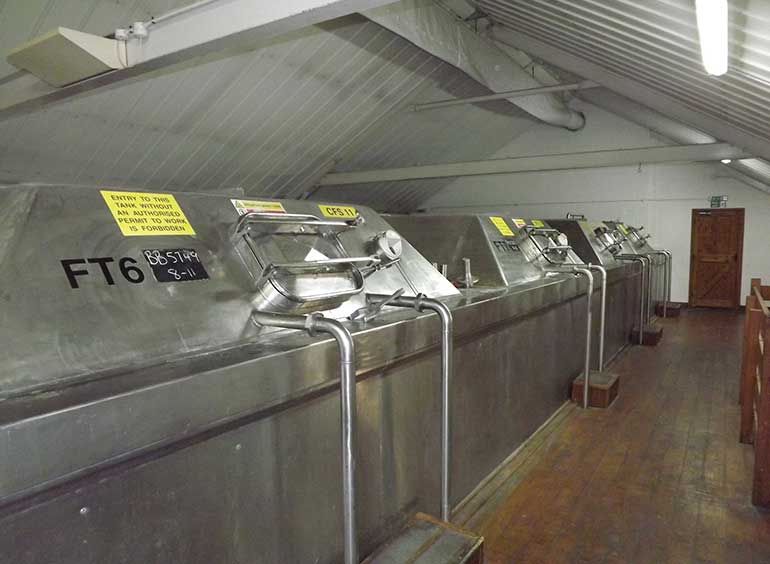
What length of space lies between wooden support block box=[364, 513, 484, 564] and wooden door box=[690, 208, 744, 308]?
29.4ft

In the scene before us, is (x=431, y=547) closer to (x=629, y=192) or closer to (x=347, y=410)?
(x=347, y=410)

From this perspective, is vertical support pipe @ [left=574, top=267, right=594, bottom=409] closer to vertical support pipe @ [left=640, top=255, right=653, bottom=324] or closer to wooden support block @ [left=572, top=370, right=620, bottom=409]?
wooden support block @ [left=572, top=370, right=620, bottom=409]

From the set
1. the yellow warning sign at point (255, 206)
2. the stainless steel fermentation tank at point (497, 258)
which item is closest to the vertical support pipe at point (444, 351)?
the yellow warning sign at point (255, 206)

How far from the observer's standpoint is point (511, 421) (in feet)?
7.94

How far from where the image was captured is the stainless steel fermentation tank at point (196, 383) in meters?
0.81

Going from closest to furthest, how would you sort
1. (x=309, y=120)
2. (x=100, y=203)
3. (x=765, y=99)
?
(x=100, y=203) < (x=765, y=99) < (x=309, y=120)

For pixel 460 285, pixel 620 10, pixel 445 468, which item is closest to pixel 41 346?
pixel 445 468

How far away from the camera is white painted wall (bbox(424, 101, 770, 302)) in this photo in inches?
329

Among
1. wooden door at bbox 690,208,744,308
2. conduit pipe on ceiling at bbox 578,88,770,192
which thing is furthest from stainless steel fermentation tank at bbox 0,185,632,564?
wooden door at bbox 690,208,744,308

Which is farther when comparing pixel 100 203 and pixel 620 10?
pixel 620 10

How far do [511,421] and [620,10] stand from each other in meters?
2.50

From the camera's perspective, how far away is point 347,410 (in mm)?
1091

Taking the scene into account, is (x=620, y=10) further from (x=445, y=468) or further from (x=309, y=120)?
(x=309, y=120)

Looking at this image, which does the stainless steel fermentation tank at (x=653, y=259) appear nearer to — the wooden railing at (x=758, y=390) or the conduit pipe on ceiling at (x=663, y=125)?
the conduit pipe on ceiling at (x=663, y=125)
